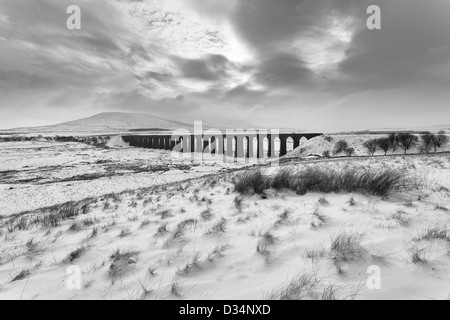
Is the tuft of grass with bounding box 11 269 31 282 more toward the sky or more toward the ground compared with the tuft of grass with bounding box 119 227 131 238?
more toward the ground

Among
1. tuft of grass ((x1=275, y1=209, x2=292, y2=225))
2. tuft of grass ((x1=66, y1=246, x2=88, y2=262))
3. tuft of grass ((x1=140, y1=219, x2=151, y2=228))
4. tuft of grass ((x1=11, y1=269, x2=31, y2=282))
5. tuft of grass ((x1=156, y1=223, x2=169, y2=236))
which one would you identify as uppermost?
tuft of grass ((x1=275, y1=209, x2=292, y2=225))

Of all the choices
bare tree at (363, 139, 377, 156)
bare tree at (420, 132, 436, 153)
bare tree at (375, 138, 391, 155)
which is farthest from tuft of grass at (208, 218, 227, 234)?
bare tree at (420, 132, 436, 153)

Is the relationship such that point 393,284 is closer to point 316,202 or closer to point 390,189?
point 316,202

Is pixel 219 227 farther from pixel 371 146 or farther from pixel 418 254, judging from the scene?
pixel 371 146

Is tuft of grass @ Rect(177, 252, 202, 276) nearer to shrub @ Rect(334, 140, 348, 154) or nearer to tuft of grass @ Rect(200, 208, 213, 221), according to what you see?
tuft of grass @ Rect(200, 208, 213, 221)

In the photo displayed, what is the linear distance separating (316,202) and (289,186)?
1.01m

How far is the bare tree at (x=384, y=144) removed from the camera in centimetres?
3015

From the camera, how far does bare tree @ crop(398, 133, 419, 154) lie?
2988cm

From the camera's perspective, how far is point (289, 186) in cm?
507

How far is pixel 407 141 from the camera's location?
3023cm

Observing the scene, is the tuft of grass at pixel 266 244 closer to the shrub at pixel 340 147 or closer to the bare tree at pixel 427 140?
the shrub at pixel 340 147

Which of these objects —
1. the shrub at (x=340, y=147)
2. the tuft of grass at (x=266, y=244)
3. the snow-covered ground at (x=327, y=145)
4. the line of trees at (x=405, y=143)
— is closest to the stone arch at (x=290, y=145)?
the snow-covered ground at (x=327, y=145)
